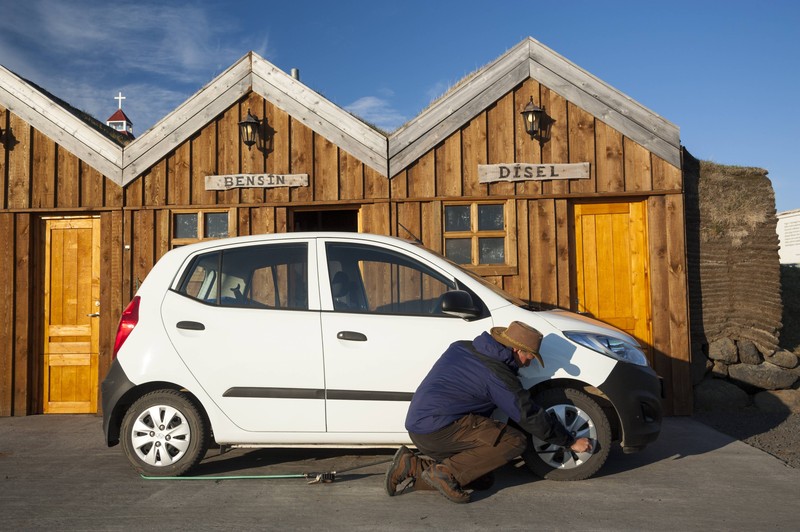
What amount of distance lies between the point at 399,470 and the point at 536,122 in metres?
5.03

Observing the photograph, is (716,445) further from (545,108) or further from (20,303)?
(20,303)

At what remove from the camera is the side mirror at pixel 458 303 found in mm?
5027

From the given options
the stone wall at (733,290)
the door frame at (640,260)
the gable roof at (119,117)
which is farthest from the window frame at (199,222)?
the gable roof at (119,117)

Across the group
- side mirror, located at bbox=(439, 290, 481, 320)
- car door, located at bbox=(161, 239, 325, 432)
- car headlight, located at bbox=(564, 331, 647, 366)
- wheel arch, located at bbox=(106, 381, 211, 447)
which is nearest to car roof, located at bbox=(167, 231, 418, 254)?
car door, located at bbox=(161, 239, 325, 432)

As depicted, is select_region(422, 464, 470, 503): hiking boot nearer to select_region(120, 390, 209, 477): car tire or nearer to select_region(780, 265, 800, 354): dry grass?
select_region(120, 390, 209, 477): car tire

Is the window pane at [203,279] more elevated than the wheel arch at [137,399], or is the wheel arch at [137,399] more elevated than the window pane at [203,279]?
the window pane at [203,279]

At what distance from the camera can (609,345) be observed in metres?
5.37

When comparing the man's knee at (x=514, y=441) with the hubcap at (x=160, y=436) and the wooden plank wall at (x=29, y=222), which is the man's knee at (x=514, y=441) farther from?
the wooden plank wall at (x=29, y=222)

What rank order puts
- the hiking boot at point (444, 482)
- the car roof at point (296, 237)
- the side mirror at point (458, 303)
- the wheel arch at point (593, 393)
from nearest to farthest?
the hiking boot at point (444, 482) < the side mirror at point (458, 303) < the wheel arch at point (593, 393) < the car roof at point (296, 237)

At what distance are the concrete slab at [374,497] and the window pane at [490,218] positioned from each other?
3.27 m

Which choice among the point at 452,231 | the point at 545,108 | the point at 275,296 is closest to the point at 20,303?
the point at 275,296

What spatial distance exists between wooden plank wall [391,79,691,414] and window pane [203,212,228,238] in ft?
7.21

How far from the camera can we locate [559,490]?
5016 millimetres

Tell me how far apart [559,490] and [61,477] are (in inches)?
158
